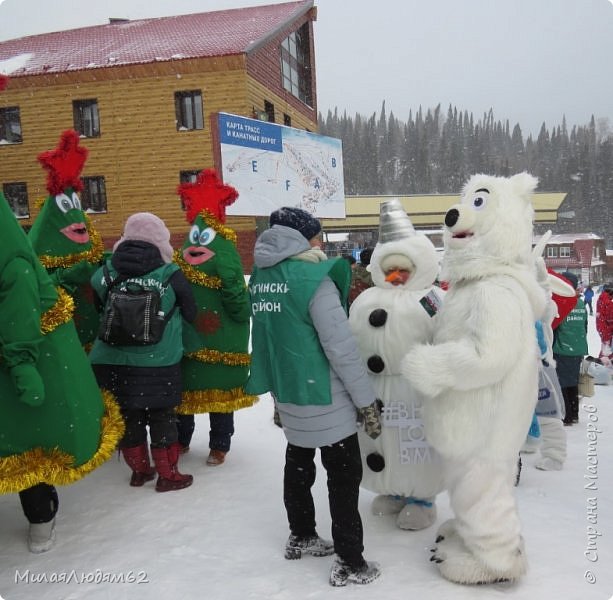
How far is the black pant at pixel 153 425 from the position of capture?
3.69m

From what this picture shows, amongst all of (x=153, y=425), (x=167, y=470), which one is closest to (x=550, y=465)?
(x=167, y=470)

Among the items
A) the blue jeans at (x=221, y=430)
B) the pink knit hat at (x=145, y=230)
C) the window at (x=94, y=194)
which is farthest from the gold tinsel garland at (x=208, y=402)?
the window at (x=94, y=194)

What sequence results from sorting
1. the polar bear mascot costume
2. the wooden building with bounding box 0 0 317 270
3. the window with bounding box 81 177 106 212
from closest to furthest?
1. the polar bear mascot costume
2. the wooden building with bounding box 0 0 317 270
3. the window with bounding box 81 177 106 212

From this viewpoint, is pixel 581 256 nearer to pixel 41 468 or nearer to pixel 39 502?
pixel 39 502

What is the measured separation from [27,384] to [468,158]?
78148mm

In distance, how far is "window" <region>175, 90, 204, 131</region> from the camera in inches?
663

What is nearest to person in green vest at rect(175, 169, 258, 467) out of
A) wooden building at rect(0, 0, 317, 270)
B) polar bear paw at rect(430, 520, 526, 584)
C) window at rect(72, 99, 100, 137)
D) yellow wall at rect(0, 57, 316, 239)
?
polar bear paw at rect(430, 520, 526, 584)

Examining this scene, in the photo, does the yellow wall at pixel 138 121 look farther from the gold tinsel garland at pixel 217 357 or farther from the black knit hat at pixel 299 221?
the black knit hat at pixel 299 221

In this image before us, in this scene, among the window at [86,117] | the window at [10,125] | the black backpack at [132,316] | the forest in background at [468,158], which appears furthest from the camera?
the forest in background at [468,158]

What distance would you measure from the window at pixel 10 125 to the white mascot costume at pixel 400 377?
61.1ft

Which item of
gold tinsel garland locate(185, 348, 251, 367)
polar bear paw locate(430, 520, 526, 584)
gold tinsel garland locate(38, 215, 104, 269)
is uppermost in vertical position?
gold tinsel garland locate(38, 215, 104, 269)

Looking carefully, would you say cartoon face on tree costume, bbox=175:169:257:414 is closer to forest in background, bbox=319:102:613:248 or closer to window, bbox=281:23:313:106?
window, bbox=281:23:313:106

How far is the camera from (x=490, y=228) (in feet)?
8.63

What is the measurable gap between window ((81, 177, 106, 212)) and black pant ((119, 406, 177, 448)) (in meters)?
15.4
